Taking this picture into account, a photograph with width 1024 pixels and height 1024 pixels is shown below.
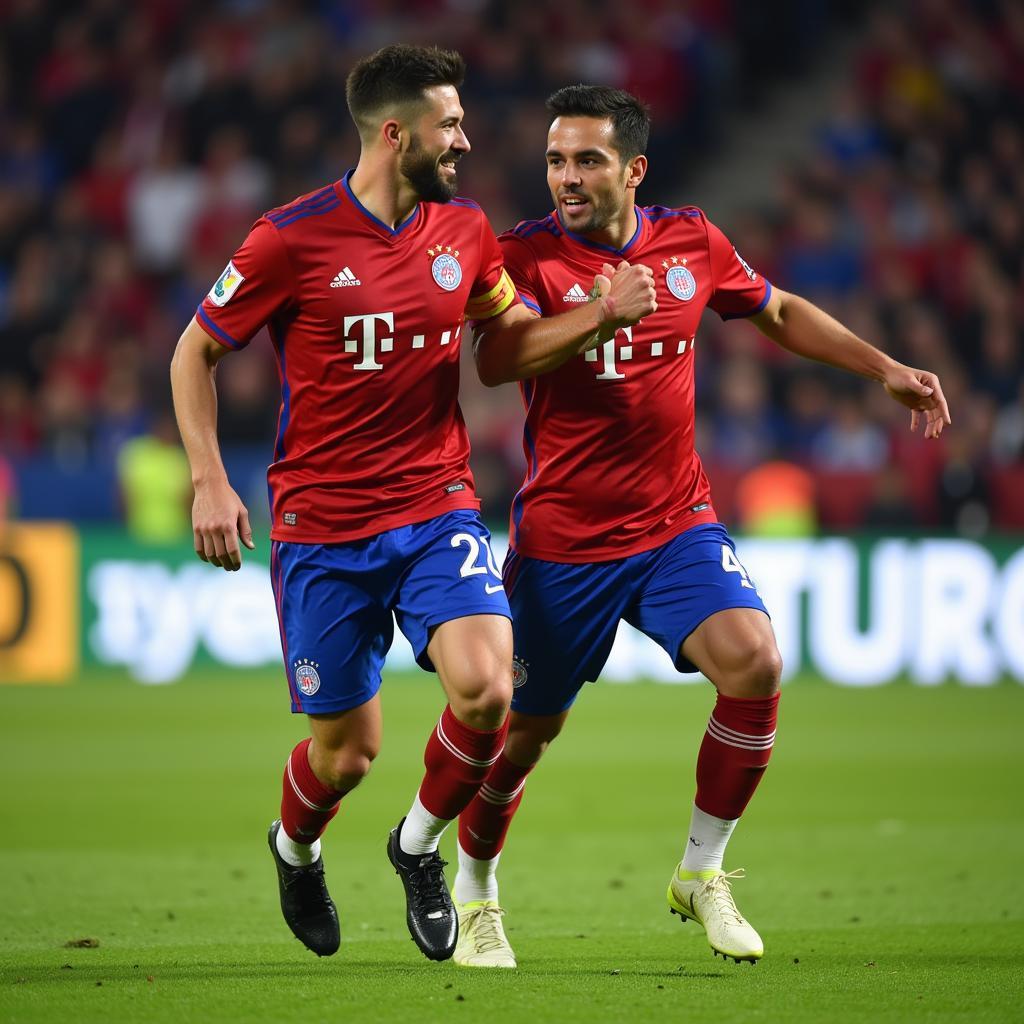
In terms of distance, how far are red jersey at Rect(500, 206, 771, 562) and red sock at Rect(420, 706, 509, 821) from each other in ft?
2.43

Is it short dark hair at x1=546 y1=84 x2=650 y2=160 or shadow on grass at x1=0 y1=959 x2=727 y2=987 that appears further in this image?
short dark hair at x1=546 y1=84 x2=650 y2=160

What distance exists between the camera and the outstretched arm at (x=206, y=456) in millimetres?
4887

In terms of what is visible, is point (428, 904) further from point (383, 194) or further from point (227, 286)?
point (383, 194)

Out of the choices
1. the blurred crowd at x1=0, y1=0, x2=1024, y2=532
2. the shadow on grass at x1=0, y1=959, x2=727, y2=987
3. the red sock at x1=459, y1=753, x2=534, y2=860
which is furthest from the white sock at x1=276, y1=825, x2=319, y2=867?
the blurred crowd at x1=0, y1=0, x2=1024, y2=532

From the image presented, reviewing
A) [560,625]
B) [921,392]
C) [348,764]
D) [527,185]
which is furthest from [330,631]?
[527,185]

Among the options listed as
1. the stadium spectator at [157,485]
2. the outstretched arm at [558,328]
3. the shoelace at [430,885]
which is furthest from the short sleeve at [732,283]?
the stadium spectator at [157,485]

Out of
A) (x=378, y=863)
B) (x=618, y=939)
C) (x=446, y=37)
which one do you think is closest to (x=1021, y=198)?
(x=446, y=37)

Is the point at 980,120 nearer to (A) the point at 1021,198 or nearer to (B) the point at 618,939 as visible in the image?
(A) the point at 1021,198

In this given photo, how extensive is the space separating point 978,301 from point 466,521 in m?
11.4

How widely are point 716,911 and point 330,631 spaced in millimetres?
1379

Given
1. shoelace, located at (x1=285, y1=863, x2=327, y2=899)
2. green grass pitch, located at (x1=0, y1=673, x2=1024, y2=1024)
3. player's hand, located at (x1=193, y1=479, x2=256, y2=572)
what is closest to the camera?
green grass pitch, located at (x1=0, y1=673, x2=1024, y2=1024)

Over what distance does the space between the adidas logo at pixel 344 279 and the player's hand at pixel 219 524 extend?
670 mm

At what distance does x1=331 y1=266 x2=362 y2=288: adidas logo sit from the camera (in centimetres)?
518

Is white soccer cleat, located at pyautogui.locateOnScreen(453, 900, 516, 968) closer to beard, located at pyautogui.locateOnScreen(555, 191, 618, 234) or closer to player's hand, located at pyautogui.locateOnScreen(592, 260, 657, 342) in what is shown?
player's hand, located at pyautogui.locateOnScreen(592, 260, 657, 342)
